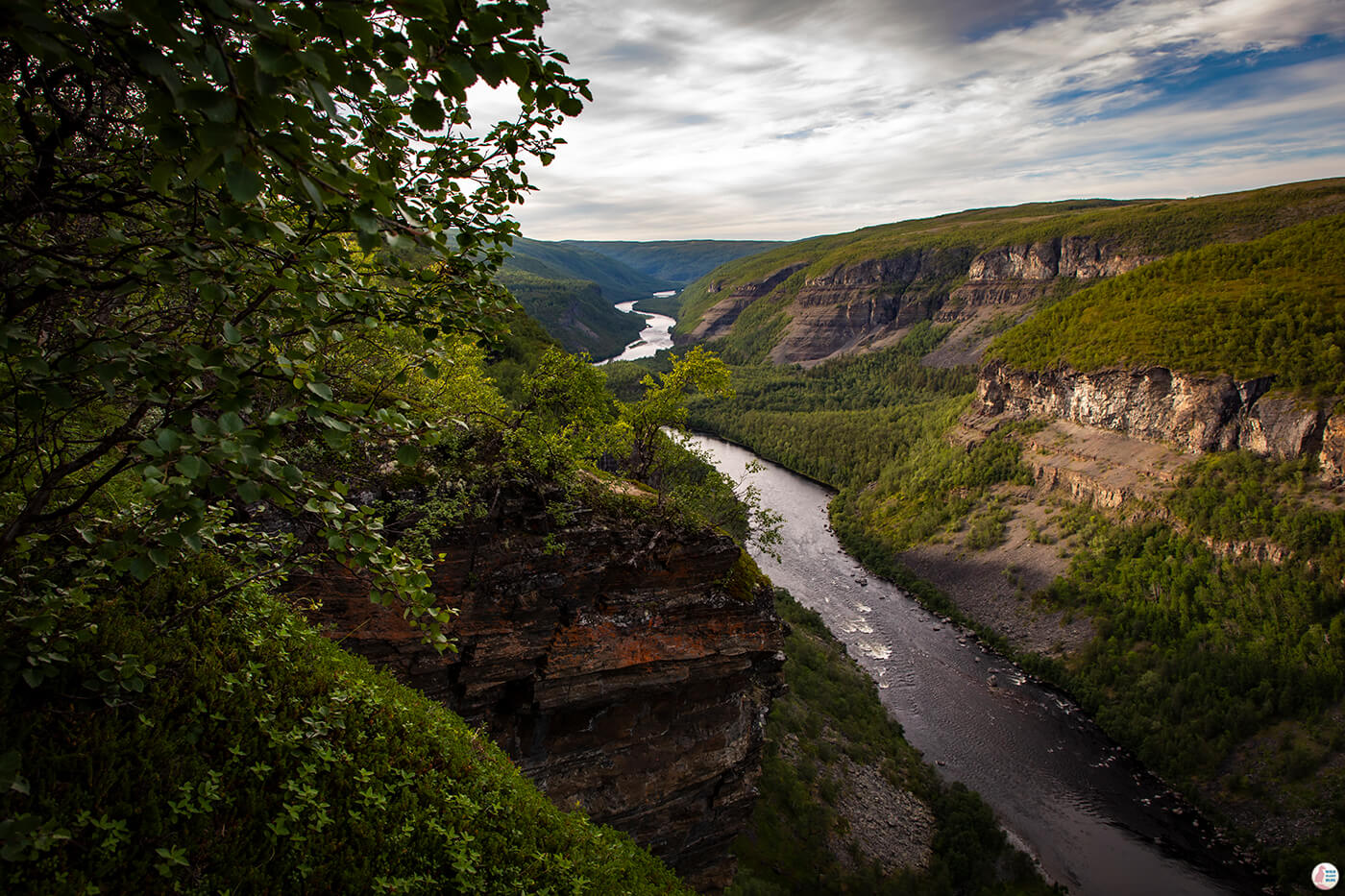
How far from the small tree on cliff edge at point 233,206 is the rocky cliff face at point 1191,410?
73.6m

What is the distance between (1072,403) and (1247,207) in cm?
8997

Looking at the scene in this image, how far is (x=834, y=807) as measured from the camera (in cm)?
3075

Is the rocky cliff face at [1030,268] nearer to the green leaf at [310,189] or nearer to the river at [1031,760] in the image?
the river at [1031,760]

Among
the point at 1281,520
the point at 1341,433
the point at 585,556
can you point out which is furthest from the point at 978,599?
the point at 585,556

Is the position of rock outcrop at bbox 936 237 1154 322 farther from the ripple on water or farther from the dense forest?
the ripple on water

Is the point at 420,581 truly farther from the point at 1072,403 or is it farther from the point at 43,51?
the point at 1072,403

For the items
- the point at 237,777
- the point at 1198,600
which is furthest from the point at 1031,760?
the point at 237,777

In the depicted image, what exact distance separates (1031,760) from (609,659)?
40.9 metres

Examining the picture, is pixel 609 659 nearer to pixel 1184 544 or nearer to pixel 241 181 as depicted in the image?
pixel 241 181

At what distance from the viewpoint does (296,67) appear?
1731 millimetres

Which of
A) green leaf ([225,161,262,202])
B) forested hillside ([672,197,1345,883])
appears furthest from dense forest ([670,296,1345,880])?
green leaf ([225,161,262,202])

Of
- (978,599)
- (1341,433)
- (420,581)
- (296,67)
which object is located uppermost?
(296,67)

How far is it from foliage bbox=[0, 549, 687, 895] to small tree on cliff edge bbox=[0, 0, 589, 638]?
119 centimetres

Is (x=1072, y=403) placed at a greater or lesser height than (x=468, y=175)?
lesser
